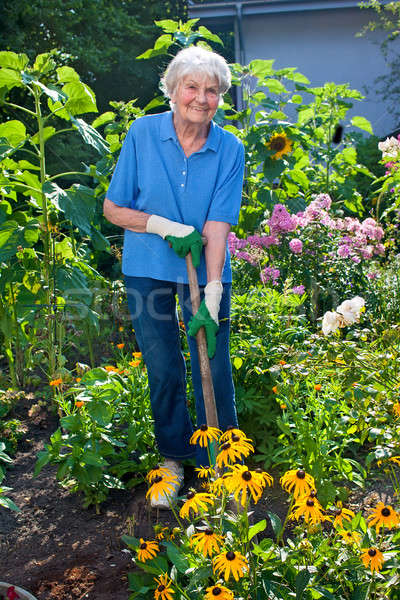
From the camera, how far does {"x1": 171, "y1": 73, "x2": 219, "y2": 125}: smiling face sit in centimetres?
231

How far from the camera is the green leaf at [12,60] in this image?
10.3 feet

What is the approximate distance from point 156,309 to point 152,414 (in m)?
0.50

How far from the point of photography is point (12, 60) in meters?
3.18

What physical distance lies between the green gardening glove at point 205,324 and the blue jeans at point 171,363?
0.21 m


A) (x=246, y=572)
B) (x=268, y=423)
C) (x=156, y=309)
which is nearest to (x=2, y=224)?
(x=156, y=309)

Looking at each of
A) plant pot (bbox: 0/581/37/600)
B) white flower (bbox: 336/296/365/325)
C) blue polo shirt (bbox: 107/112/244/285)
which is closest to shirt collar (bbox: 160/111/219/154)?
blue polo shirt (bbox: 107/112/244/285)

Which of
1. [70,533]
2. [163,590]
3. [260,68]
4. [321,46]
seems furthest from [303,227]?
[321,46]

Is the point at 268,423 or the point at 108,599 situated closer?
the point at 108,599

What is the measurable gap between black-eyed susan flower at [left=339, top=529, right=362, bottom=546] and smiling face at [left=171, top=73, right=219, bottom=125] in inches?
58.9

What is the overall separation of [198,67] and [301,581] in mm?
1711

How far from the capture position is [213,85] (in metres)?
2.33

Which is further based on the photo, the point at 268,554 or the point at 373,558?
the point at 268,554

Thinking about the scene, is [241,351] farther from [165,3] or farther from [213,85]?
[165,3]

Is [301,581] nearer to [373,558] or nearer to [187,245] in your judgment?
[373,558]
